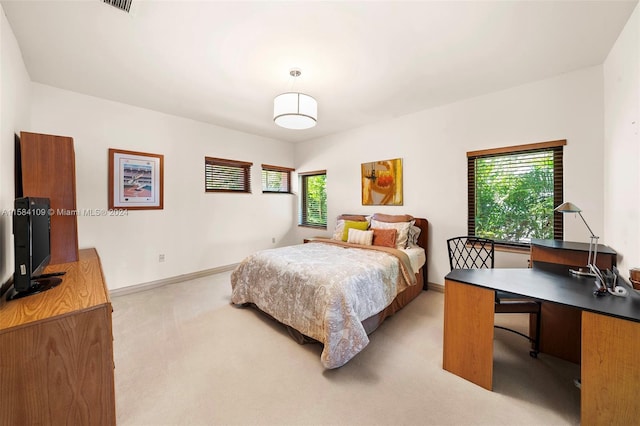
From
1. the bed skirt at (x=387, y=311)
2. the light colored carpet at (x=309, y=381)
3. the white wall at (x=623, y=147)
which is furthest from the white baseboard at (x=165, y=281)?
the white wall at (x=623, y=147)

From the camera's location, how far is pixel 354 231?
3.69 metres

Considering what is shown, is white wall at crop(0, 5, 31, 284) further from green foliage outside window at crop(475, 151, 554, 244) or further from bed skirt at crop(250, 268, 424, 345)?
green foliage outside window at crop(475, 151, 554, 244)

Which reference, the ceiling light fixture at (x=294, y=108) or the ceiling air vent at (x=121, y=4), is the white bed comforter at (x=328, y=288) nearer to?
the ceiling light fixture at (x=294, y=108)

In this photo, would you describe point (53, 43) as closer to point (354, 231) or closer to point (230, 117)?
point (230, 117)

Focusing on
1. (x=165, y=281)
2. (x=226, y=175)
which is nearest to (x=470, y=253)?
(x=226, y=175)

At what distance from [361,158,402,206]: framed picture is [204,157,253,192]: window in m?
2.23

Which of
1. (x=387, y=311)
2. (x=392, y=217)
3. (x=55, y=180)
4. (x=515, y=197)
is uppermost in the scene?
(x=55, y=180)

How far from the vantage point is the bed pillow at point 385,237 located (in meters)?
3.34

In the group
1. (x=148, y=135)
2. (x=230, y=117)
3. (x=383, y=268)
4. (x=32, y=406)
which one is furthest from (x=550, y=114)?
(x=148, y=135)

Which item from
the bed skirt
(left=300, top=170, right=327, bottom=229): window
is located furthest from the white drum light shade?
(left=300, top=170, right=327, bottom=229): window

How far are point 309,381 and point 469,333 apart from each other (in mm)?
1178

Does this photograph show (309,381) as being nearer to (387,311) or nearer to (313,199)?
(387,311)

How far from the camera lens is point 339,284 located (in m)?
2.04

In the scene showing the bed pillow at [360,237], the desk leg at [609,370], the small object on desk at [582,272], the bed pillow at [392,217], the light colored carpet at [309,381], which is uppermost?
the bed pillow at [392,217]
